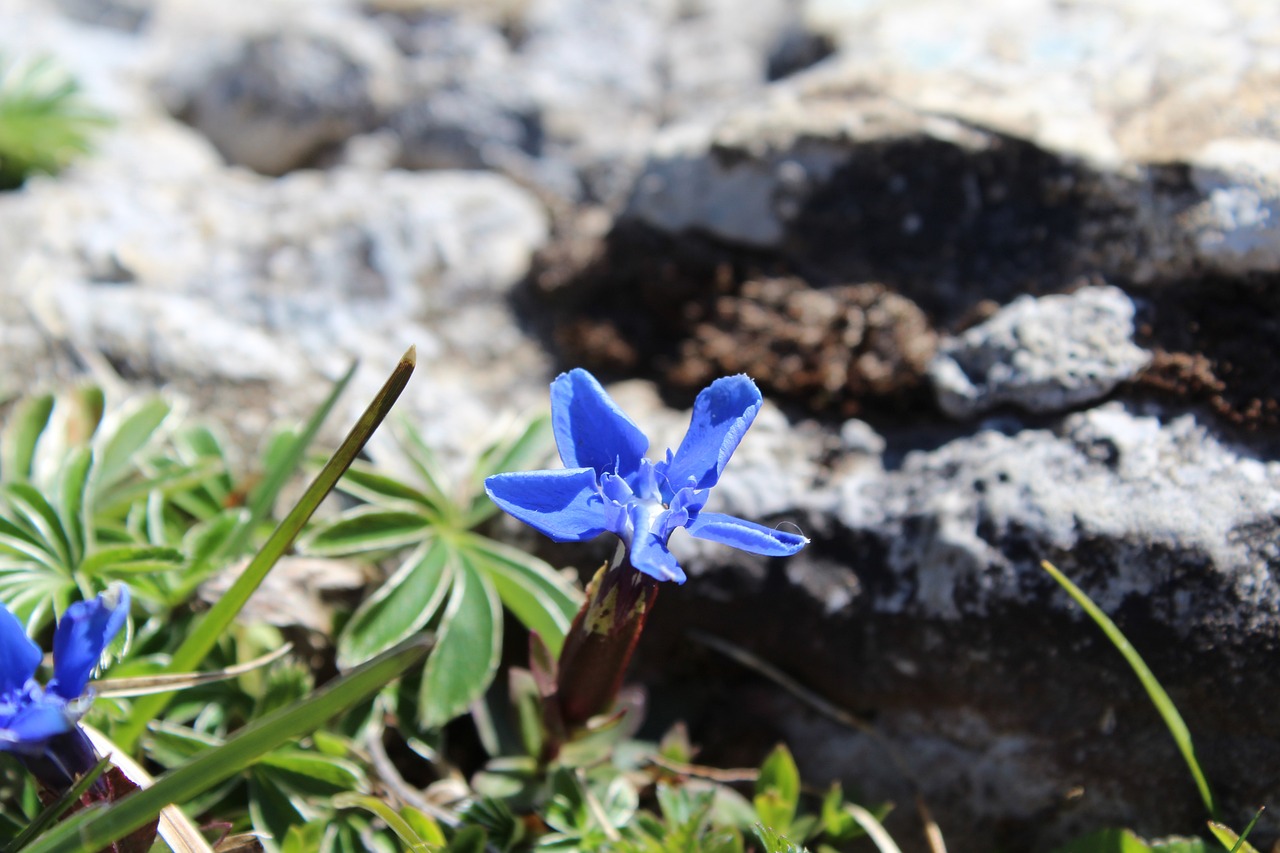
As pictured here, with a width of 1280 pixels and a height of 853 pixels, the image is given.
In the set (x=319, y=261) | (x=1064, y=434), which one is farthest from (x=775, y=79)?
(x=1064, y=434)

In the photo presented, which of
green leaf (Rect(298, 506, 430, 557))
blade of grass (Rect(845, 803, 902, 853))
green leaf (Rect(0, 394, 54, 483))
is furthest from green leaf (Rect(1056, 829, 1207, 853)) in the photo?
green leaf (Rect(0, 394, 54, 483))

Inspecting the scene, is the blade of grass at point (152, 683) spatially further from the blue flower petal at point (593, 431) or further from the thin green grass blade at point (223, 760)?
the blue flower petal at point (593, 431)

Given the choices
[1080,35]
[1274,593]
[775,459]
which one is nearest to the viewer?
[1274,593]

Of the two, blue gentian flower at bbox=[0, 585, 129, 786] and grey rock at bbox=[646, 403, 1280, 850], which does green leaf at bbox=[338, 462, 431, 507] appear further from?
blue gentian flower at bbox=[0, 585, 129, 786]

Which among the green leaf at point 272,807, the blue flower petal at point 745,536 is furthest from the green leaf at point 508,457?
the blue flower petal at point 745,536

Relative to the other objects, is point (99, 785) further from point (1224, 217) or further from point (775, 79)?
point (775, 79)

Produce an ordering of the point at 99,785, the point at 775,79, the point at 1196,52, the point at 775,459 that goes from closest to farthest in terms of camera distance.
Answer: the point at 99,785, the point at 775,459, the point at 1196,52, the point at 775,79

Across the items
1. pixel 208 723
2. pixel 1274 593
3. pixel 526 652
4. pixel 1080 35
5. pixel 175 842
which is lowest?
pixel 526 652

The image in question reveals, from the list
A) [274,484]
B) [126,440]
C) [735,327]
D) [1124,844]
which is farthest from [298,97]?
[1124,844]
